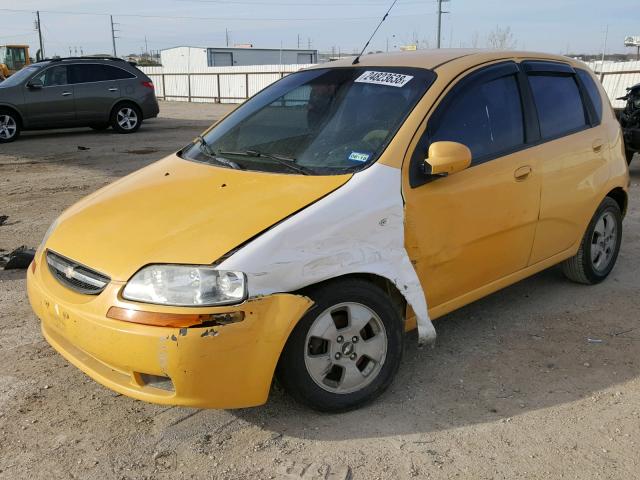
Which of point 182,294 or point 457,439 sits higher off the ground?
point 182,294

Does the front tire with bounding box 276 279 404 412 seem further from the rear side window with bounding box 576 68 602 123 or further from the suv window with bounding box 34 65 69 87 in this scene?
the suv window with bounding box 34 65 69 87

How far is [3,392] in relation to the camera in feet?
10.8

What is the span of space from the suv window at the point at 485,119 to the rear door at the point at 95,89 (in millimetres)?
12369

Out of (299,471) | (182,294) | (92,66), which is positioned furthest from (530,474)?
(92,66)

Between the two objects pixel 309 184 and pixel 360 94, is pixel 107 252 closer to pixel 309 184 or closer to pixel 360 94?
pixel 309 184

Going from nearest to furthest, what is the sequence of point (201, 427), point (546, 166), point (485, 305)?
point (201, 427) < point (546, 166) < point (485, 305)

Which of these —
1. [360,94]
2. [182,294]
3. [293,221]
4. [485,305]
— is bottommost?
[485,305]

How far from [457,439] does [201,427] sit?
1216 mm

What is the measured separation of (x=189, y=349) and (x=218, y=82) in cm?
2776

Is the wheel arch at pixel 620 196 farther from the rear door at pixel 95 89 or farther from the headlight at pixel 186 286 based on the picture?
the rear door at pixel 95 89

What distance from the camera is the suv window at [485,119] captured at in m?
3.45

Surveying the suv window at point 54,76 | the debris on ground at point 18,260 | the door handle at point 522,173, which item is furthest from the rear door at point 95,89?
the door handle at point 522,173

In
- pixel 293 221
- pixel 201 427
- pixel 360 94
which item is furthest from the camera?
pixel 360 94

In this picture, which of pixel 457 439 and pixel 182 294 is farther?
pixel 457 439
